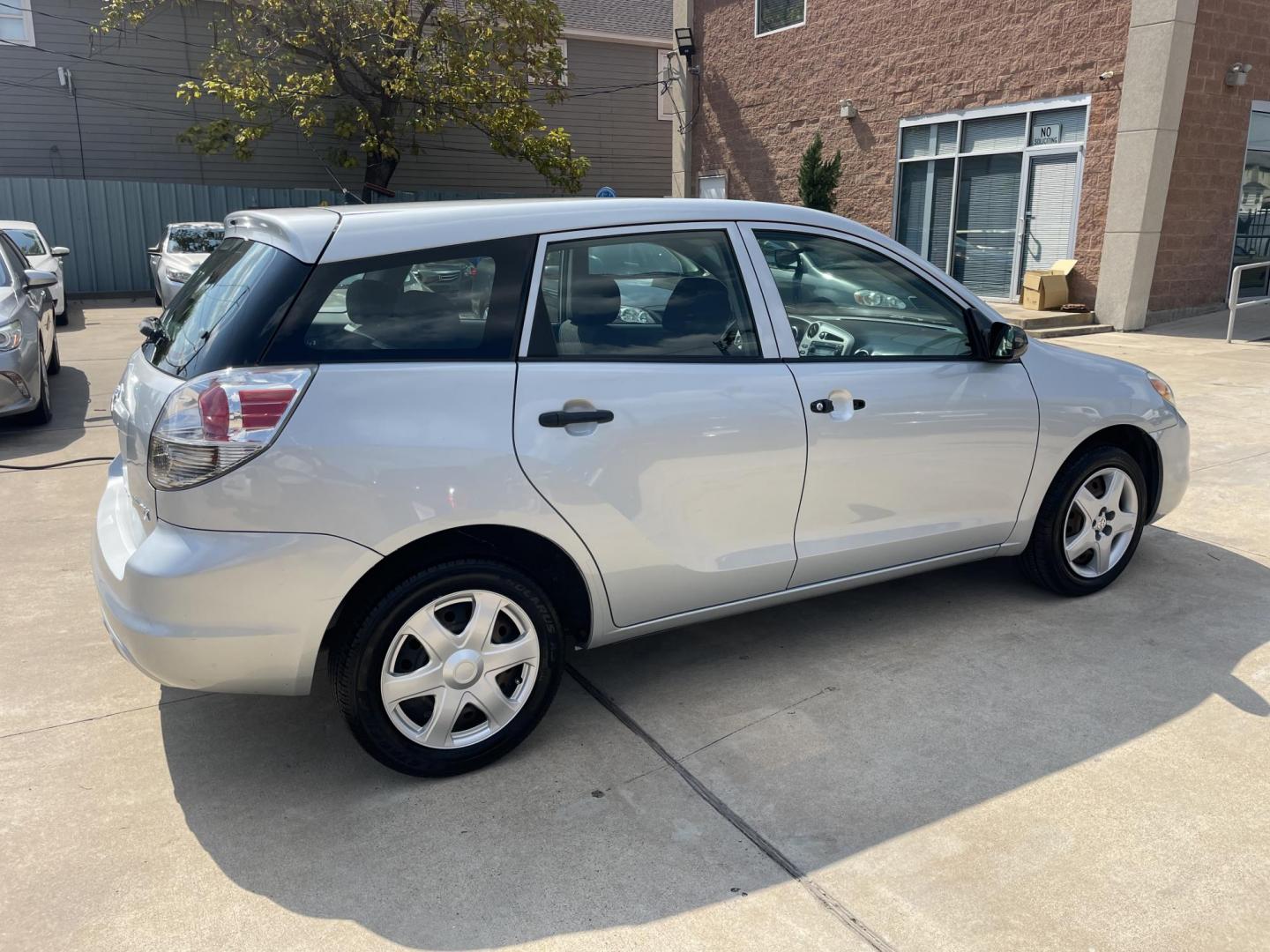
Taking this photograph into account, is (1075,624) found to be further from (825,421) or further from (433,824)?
(433,824)

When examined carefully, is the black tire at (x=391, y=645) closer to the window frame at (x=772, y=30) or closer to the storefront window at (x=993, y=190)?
the storefront window at (x=993, y=190)

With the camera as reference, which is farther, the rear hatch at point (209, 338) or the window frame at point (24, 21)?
the window frame at point (24, 21)

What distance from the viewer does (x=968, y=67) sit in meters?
15.1

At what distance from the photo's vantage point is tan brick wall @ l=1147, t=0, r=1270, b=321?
12.9 m

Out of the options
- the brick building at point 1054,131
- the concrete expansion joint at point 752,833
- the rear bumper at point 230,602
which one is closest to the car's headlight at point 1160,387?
the concrete expansion joint at point 752,833

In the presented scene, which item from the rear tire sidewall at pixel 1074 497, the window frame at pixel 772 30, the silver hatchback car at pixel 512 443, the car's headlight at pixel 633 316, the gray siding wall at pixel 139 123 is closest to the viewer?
the silver hatchback car at pixel 512 443

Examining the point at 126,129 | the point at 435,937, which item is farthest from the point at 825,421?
the point at 126,129

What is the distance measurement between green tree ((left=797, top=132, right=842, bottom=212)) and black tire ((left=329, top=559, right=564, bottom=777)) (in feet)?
50.7

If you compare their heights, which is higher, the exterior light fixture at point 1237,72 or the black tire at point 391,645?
the exterior light fixture at point 1237,72

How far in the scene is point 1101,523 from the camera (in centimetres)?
434

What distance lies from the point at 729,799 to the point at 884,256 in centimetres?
208

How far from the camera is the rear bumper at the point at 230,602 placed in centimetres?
267

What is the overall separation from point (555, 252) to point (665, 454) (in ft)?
2.34

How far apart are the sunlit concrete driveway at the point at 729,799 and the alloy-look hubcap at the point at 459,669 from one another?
184 mm
